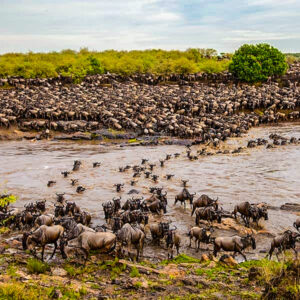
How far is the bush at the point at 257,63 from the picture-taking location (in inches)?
2456

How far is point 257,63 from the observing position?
62250 mm

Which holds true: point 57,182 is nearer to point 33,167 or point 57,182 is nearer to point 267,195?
point 33,167

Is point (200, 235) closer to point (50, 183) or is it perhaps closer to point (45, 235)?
point (45, 235)

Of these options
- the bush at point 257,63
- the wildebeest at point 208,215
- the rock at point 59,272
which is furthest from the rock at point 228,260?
the bush at point 257,63

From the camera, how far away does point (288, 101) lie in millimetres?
48906

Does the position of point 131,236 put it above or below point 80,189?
above

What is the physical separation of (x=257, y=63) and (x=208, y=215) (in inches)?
2018

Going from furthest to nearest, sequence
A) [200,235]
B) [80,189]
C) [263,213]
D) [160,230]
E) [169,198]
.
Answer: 1. [80,189]
2. [169,198]
3. [263,213]
4. [160,230]
5. [200,235]

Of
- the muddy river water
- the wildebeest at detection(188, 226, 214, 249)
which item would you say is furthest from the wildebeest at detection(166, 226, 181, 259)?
the wildebeest at detection(188, 226, 214, 249)

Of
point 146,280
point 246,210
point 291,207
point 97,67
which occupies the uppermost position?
point 97,67

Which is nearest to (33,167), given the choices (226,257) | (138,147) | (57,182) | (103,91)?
(57,182)

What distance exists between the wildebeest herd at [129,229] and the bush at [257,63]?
47.3m

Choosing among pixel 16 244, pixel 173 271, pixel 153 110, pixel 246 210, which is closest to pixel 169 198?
pixel 246 210

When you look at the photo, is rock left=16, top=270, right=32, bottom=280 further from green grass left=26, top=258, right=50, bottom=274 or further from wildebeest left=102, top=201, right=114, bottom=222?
wildebeest left=102, top=201, right=114, bottom=222
